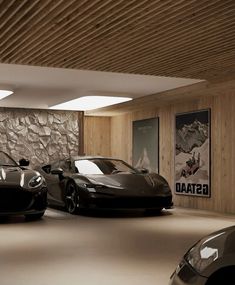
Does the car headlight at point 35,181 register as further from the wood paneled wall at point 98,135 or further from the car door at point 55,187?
the wood paneled wall at point 98,135

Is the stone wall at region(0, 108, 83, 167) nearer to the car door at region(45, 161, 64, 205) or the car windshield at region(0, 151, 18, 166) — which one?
the car door at region(45, 161, 64, 205)

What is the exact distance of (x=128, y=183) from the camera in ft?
28.8

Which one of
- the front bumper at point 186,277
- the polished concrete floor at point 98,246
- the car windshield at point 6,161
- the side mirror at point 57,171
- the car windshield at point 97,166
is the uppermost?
the car windshield at point 6,161

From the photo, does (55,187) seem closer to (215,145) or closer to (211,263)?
(215,145)

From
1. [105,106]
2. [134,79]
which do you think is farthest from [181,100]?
[105,106]

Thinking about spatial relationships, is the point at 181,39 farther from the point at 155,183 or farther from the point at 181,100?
the point at 181,100

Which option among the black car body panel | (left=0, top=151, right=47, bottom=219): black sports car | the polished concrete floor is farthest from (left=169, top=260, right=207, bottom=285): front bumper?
(left=0, top=151, right=47, bottom=219): black sports car

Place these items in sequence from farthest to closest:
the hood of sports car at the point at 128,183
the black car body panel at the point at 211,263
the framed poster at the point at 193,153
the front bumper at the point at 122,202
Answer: the framed poster at the point at 193,153, the hood of sports car at the point at 128,183, the front bumper at the point at 122,202, the black car body panel at the point at 211,263

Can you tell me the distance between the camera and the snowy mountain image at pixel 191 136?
1012 cm

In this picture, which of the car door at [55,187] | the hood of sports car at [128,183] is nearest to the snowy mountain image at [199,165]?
the hood of sports car at [128,183]

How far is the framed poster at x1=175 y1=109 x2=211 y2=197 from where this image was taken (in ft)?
32.9

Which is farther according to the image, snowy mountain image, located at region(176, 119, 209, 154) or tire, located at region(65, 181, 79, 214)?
snowy mountain image, located at region(176, 119, 209, 154)

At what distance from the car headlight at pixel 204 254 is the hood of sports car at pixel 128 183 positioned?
20.2 ft

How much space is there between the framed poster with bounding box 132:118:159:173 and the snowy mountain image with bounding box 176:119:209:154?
1146 millimetres
